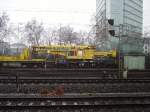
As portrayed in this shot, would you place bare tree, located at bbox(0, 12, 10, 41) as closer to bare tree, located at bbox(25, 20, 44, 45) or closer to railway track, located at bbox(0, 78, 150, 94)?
bare tree, located at bbox(25, 20, 44, 45)

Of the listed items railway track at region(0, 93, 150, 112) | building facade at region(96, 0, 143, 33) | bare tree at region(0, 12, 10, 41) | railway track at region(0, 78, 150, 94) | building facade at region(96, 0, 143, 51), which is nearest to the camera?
railway track at region(0, 93, 150, 112)

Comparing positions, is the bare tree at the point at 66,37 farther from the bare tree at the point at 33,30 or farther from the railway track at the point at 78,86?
the railway track at the point at 78,86

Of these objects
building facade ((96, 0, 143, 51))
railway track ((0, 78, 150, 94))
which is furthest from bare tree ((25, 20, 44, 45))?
railway track ((0, 78, 150, 94))

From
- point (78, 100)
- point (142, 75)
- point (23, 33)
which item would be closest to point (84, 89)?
point (78, 100)

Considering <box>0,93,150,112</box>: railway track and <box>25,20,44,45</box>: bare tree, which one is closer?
<box>0,93,150,112</box>: railway track

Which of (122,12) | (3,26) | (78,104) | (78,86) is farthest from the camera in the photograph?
(122,12)

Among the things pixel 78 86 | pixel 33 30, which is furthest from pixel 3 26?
pixel 78 86

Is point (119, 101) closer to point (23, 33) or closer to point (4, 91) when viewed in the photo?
point (4, 91)

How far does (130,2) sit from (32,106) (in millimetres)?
97037

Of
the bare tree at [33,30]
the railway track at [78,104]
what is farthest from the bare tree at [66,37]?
the railway track at [78,104]

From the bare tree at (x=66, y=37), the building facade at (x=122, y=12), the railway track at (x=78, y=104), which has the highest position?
the building facade at (x=122, y=12)

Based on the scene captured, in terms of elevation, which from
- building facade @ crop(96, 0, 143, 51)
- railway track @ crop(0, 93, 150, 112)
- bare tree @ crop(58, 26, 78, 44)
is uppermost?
building facade @ crop(96, 0, 143, 51)

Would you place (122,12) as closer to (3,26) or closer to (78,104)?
(3,26)

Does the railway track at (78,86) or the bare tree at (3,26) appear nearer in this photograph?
the railway track at (78,86)
